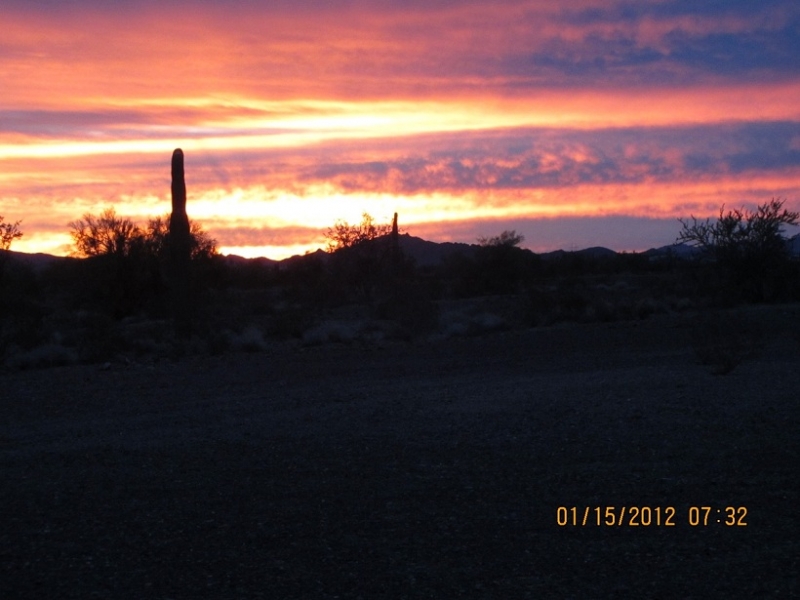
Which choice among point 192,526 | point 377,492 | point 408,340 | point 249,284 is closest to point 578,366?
point 408,340

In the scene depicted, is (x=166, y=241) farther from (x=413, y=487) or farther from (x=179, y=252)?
(x=413, y=487)

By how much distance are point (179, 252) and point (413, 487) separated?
69.8ft

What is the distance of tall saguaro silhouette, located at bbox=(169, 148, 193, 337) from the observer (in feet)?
94.4

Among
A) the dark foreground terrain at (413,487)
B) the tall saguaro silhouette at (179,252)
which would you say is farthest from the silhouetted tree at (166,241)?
the dark foreground terrain at (413,487)

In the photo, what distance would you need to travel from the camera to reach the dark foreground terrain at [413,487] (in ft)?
21.2

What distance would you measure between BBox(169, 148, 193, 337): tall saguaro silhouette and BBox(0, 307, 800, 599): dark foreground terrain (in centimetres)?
1202

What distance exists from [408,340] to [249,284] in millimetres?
44509

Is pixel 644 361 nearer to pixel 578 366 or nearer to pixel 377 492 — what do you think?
pixel 578 366

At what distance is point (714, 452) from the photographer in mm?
9750

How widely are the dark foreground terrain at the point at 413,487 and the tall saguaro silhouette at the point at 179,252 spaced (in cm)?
1202
